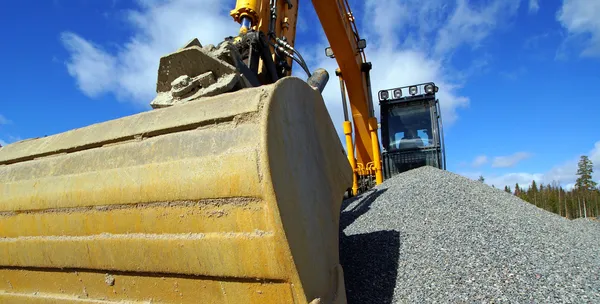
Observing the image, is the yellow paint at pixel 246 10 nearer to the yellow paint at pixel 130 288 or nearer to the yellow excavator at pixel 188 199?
the yellow excavator at pixel 188 199

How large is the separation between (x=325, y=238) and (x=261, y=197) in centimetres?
52

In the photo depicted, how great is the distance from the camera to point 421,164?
7.05 metres

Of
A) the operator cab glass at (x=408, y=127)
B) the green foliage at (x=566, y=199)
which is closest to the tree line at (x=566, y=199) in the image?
the green foliage at (x=566, y=199)

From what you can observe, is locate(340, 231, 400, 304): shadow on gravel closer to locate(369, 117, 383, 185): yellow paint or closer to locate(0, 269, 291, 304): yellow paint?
locate(0, 269, 291, 304): yellow paint

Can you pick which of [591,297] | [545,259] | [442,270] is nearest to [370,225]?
[442,270]

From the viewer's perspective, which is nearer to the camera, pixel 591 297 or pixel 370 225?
pixel 591 297

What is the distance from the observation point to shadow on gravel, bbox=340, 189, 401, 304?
231cm

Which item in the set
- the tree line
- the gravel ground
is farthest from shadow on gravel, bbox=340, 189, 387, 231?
the tree line

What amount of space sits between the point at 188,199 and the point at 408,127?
250 inches

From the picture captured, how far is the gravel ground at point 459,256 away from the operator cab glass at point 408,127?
3.36 metres

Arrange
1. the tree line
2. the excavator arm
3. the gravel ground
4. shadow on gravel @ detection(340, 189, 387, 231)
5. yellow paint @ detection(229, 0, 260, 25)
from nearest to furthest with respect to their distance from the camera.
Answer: the gravel ground
yellow paint @ detection(229, 0, 260, 25)
shadow on gravel @ detection(340, 189, 387, 231)
the excavator arm
the tree line

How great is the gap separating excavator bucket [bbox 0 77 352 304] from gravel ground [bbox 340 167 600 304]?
72cm

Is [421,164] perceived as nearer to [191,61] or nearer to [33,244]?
[191,61]

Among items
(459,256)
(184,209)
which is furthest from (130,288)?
(459,256)
